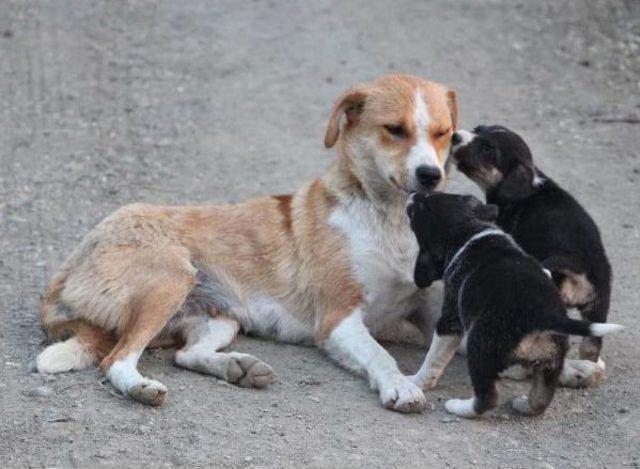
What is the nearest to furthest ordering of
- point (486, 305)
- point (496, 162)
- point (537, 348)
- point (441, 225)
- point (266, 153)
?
point (537, 348) → point (486, 305) → point (441, 225) → point (496, 162) → point (266, 153)

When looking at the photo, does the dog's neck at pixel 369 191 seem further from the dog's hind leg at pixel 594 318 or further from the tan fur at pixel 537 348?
the tan fur at pixel 537 348

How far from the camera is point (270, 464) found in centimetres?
503

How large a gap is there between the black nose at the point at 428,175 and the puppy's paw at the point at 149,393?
1.66 m

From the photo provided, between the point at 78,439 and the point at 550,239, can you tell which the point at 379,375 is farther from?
the point at 78,439

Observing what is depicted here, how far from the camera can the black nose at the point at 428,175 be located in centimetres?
618

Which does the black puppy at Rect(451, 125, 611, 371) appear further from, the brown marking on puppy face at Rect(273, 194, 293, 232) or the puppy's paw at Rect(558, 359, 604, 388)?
the brown marking on puppy face at Rect(273, 194, 293, 232)

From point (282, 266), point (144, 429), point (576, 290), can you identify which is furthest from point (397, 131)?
point (144, 429)

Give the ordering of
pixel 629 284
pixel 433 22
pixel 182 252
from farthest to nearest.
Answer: pixel 433 22, pixel 629 284, pixel 182 252

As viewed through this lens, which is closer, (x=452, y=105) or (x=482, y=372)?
(x=482, y=372)

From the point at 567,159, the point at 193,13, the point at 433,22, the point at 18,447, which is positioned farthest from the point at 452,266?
the point at 193,13

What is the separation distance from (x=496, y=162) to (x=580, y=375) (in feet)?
3.91

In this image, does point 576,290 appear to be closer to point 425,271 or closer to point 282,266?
point 425,271

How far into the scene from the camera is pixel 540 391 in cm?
548

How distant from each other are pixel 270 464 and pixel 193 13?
884 cm
